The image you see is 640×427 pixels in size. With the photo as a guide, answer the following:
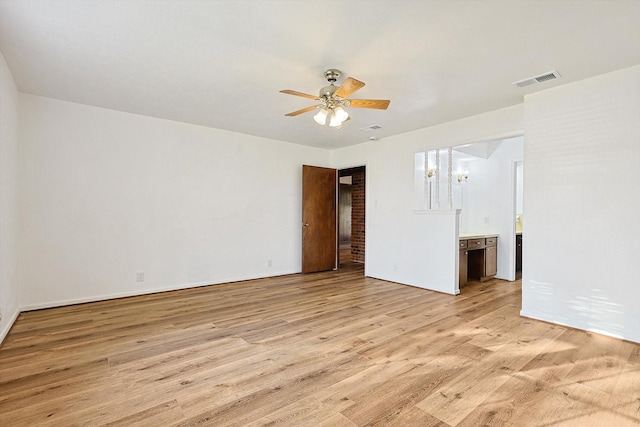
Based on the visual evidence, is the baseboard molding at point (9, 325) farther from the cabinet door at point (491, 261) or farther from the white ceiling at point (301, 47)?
the cabinet door at point (491, 261)

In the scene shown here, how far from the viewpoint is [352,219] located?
829 cm

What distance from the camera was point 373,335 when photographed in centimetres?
300

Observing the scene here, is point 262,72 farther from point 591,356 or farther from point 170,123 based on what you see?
point 591,356

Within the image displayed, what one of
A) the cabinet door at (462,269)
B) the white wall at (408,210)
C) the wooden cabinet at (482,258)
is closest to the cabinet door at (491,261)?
the wooden cabinet at (482,258)

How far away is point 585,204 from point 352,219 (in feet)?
17.9

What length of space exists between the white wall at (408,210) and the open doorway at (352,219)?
62.0 inches

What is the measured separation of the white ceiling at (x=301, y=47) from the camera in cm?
212

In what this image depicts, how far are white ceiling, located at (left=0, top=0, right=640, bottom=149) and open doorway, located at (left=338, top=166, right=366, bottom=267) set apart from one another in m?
3.96

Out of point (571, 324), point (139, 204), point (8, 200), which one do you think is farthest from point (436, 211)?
point (8, 200)

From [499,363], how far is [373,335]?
104 cm

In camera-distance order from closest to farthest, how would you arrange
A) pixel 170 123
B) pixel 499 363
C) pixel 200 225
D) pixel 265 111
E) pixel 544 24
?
pixel 544 24 < pixel 499 363 < pixel 265 111 < pixel 170 123 < pixel 200 225

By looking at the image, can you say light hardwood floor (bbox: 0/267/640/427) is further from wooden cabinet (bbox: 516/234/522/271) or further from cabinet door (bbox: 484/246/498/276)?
wooden cabinet (bbox: 516/234/522/271)

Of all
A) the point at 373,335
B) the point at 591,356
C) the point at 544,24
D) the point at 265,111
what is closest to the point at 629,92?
the point at 544,24

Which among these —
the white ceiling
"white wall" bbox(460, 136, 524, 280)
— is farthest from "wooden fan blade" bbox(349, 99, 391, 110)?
"white wall" bbox(460, 136, 524, 280)
